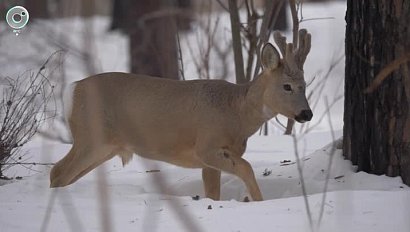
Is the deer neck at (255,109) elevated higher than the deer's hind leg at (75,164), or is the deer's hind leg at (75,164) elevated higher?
the deer neck at (255,109)

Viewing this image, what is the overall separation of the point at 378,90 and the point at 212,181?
1.44 m

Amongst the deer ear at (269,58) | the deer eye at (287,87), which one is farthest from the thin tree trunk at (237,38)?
the deer eye at (287,87)

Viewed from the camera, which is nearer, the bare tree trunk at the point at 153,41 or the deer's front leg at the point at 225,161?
the deer's front leg at the point at 225,161

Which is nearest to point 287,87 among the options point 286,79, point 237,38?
point 286,79

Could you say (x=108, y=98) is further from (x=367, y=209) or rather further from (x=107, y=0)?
(x=107, y=0)

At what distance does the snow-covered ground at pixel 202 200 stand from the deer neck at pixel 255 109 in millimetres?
431

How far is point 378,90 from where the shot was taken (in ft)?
19.8

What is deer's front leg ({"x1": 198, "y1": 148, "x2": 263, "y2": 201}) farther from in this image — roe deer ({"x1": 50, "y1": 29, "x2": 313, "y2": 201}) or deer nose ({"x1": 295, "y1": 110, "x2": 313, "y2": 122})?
deer nose ({"x1": 295, "y1": 110, "x2": 313, "y2": 122})

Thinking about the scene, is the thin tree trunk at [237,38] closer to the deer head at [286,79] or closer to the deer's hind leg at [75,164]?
the deer head at [286,79]

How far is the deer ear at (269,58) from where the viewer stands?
21.7 ft

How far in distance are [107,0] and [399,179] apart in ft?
69.7

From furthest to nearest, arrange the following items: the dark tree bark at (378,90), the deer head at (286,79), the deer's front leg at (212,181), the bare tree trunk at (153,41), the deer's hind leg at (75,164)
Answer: the bare tree trunk at (153,41)
the deer's hind leg at (75,164)
the deer's front leg at (212,181)
the deer head at (286,79)
the dark tree bark at (378,90)

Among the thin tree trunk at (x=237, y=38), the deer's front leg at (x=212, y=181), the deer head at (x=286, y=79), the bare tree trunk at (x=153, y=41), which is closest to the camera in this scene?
the deer head at (x=286, y=79)

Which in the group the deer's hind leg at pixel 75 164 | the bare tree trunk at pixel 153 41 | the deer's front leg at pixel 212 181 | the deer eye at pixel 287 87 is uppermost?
the deer eye at pixel 287 87
